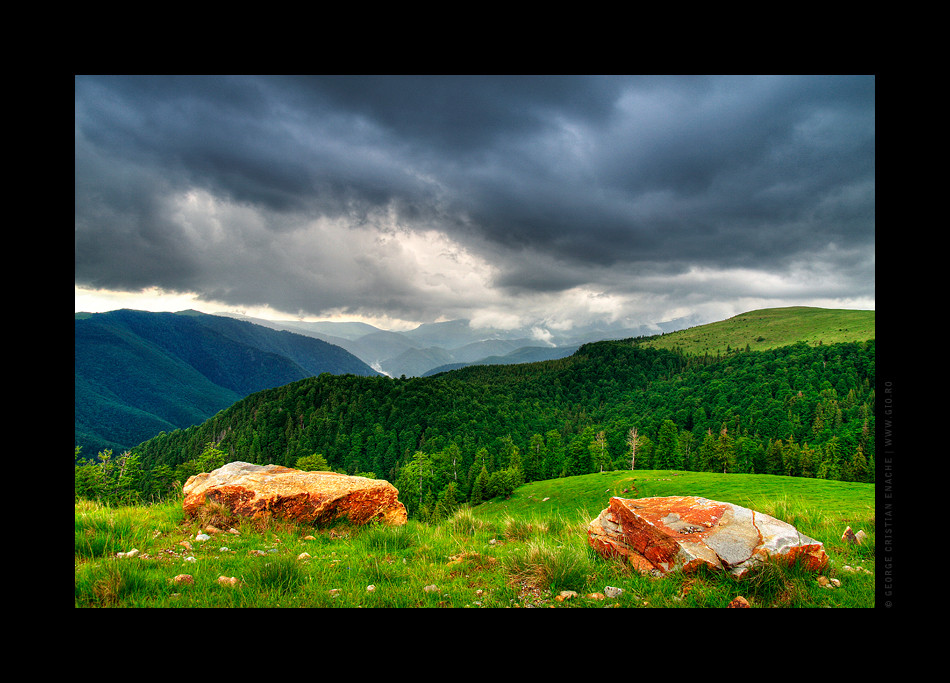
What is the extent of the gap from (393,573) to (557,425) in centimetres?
13200

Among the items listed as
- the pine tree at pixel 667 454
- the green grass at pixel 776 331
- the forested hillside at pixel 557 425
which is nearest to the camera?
the forested hillside at pixel 557 425

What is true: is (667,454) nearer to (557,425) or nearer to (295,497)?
(557,425)

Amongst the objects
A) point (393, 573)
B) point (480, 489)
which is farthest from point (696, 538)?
point (480, 489)

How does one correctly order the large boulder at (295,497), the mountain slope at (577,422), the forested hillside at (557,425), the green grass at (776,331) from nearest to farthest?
1. the large boulder at (295,497)
2. the forested hillside at (557,425)
3. the mountain slope at (577,422)
4. the green grass at (776,331)

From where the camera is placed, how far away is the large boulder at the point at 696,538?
374cm

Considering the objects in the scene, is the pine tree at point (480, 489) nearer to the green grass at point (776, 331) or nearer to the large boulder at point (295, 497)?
the large boulder at point (295, 497)

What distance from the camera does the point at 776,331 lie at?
6654 inches

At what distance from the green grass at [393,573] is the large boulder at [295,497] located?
0.55 metres

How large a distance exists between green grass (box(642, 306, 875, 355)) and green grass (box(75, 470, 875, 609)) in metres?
186

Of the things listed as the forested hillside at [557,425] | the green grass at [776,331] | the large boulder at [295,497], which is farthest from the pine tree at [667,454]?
the green grass at [776,331]

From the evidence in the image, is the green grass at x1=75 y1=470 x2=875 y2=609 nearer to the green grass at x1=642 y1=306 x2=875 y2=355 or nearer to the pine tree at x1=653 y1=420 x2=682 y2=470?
the pine tree at x1=653 y1=420 x2=682 y2=470
